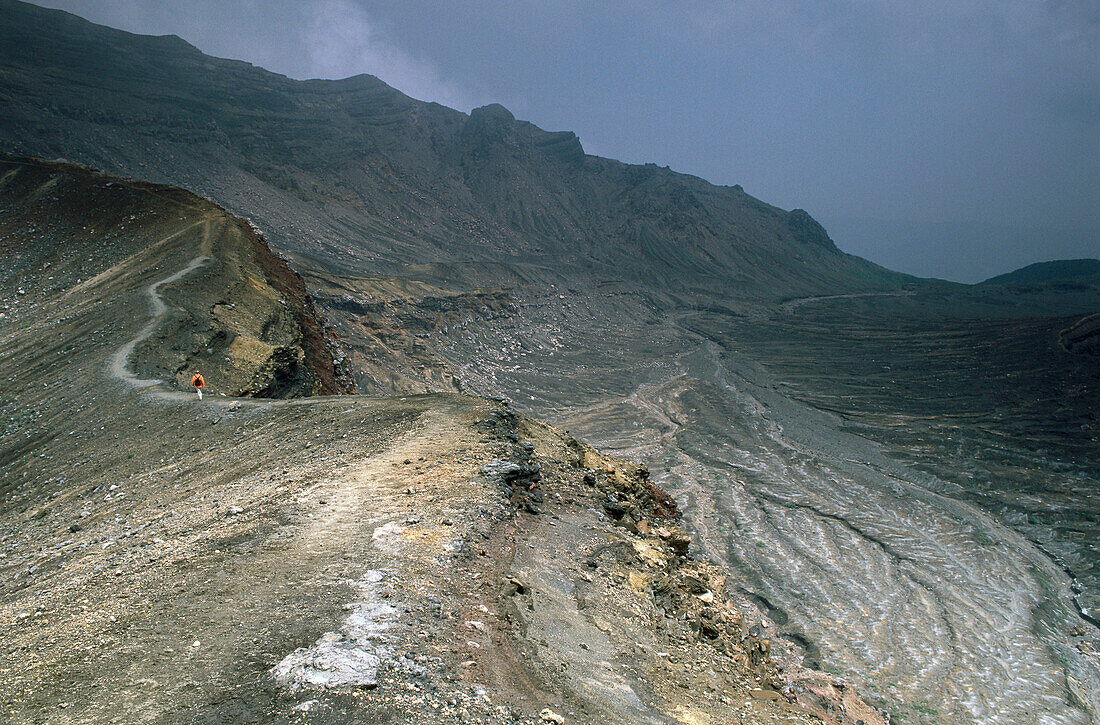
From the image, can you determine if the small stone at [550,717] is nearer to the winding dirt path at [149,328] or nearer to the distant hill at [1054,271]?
the winding dirt path at [149,328]

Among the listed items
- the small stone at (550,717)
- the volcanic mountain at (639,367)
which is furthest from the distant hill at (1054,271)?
the small stone at (550,717)

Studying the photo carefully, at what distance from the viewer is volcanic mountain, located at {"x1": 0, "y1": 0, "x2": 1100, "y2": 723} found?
13336 mm

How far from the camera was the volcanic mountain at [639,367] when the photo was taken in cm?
1334

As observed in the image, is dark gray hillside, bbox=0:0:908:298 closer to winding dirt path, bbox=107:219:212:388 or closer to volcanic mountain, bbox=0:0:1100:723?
volcanic mountain, bbox=0:0:1100:723

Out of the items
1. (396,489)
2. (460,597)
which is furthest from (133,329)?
(460,597)

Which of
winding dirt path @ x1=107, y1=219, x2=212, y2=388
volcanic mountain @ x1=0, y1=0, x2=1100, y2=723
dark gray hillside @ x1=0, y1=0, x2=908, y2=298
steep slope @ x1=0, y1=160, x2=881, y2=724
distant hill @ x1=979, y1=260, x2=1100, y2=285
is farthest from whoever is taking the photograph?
distant hill @ x1=979, y1=260, x2=1100, y2=285

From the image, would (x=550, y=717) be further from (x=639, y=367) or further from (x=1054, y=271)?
(x=1054, y=271)

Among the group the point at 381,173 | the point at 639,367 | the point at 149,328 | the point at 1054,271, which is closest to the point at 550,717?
the point at 149,328

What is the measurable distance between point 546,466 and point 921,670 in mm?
13421

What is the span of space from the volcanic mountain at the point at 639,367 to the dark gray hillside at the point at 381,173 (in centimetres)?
42

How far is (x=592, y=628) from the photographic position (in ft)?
19.0

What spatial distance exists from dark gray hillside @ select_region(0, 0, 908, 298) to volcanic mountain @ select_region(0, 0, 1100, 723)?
42 cm

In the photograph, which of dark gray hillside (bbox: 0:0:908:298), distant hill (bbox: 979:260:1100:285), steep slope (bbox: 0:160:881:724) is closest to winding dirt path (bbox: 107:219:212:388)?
steep slope (bbox: 0:160:881:724)

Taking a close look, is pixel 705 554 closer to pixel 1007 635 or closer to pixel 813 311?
pixel 1007 635
